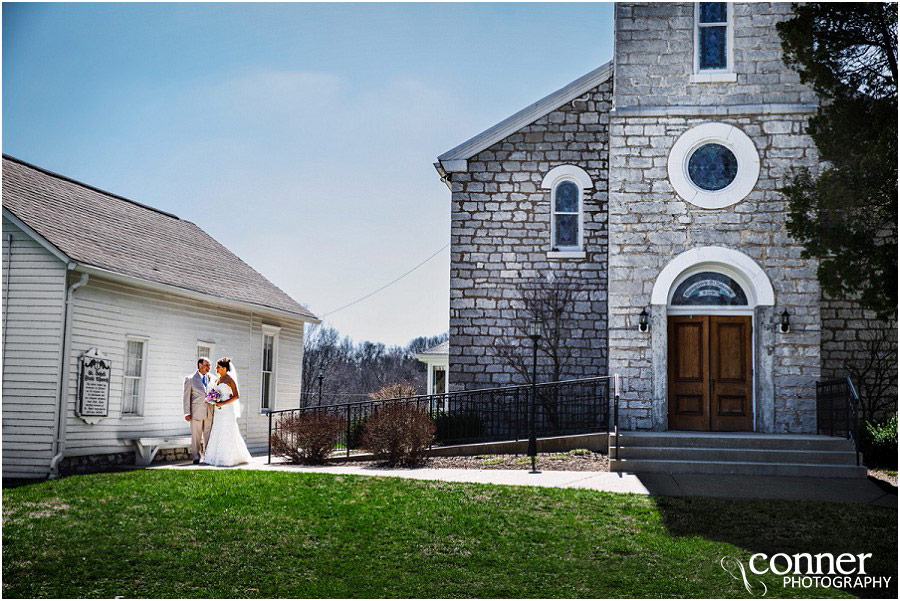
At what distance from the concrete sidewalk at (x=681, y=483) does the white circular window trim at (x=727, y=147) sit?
481 cm

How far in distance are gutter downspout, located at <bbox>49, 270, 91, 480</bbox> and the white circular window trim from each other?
9.40 m

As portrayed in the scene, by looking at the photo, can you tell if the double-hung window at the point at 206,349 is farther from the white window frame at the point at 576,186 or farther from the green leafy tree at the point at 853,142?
the green leafy tree at the point at 853,142

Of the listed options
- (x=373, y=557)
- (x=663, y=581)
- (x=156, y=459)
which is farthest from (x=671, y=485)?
(x=156, y=459)

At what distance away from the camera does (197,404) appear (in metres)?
14.7

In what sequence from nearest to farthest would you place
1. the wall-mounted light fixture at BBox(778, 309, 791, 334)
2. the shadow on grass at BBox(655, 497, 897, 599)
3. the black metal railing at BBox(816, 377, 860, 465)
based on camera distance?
the shadow on grass at BBox(655, 497, 897, 599), the black metal railing at BBox(816, 377, 860, 465), the wall-mounted light fixture at BBox(778, 309, 791, 334)

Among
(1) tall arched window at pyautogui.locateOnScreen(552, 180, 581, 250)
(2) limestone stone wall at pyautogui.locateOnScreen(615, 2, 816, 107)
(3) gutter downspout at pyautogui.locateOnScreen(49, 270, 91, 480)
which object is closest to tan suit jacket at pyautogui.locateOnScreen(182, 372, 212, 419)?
(3) gutter downspout at pyautogui.locateOnScreen(49, 270, 91, 480)

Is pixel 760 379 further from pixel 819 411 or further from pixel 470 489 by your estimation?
pixel 470 489

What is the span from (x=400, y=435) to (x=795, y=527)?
5.95 metres

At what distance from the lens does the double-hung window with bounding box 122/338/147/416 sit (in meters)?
14.9

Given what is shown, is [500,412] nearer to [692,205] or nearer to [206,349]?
[692,205]

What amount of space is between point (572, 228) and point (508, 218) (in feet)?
4.11

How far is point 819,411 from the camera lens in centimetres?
1405

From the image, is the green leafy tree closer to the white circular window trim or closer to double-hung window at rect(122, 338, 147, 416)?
the white circular window trim

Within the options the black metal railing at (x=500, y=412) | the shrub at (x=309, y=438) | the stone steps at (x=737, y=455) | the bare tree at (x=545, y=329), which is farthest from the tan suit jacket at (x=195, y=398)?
the stone steps at (x=737, y=455)
